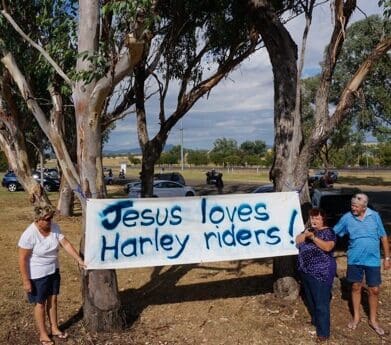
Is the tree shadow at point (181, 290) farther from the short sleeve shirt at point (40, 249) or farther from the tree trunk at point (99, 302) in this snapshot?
the short sleeve shirt at point (40, 249)

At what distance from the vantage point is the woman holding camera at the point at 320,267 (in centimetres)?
591

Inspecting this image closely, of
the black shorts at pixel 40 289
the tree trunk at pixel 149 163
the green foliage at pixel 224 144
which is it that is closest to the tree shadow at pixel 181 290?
the black shorts at pixel 40 289

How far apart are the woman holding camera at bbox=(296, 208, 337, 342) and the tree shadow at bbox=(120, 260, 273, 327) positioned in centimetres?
168

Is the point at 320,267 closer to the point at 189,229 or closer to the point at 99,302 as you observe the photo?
the point at 189,229

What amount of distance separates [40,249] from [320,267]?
3067 millimetres

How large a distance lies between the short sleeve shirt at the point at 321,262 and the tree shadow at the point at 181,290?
179 cm

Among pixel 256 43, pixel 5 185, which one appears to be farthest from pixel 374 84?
pixel 5 185

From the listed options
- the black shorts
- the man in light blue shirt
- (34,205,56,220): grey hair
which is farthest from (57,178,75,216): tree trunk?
the man in light blue shirt

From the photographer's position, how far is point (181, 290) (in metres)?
7.85

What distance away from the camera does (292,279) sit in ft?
23.6

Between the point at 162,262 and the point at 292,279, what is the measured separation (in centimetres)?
195

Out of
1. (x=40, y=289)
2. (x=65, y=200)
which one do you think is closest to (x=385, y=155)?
(x=65, y=200)

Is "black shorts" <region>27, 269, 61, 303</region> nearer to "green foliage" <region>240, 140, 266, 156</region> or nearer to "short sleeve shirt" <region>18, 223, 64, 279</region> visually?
"short sleeve shirt" <region>18, 223, 64, 279</region>

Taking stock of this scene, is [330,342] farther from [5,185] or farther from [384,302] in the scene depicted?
[5,185]
